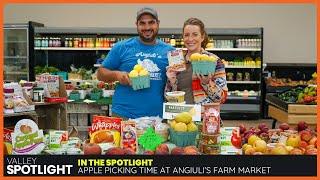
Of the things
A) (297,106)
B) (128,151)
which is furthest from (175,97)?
(297,106)

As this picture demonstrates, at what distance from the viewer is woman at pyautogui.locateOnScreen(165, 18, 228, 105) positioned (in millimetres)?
3229

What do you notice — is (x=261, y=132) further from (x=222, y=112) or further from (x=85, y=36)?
(x=85, y=36)

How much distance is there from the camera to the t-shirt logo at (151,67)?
3512 millimetres

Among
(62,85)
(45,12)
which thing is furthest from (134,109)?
(45,12)

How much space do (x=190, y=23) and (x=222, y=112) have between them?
7640 mm

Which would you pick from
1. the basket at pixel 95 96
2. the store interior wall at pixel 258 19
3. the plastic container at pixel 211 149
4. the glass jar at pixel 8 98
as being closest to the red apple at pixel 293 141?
the plastic container at pixel 211 149

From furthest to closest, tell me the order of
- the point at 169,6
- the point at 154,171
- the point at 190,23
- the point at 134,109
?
the point at 169,6, the point at 134,109, the point at 190,23, the point at 154,171

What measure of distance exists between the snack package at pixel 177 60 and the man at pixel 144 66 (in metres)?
0.26

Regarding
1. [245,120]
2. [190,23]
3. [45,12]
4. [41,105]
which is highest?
[45,12]

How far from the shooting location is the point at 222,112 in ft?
35.3

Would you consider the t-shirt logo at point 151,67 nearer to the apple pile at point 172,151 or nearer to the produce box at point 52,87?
the apple pile at point 172,151

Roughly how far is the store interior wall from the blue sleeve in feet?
25.9

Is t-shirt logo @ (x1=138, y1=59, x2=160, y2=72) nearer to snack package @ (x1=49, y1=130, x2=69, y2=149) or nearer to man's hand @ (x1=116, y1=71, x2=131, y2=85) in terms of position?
man's hand @ (x1=116, y1=71, x2=131, y2=85)

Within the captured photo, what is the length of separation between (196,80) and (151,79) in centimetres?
41
